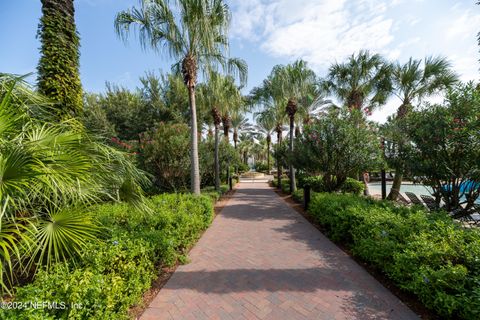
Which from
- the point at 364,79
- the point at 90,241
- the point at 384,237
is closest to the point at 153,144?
the point at 90,241

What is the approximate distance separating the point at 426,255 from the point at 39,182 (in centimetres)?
528

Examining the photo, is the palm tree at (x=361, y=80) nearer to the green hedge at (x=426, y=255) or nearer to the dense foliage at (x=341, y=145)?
A: the dense foliage at (x=341, y=145)

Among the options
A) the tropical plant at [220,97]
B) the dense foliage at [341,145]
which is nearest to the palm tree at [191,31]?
the tropical plant at [220,97]

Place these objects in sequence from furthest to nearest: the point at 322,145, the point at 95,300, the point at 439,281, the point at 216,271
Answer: the point at 322,145, the point at 216,271, the point at 439,281, the point at 95,300

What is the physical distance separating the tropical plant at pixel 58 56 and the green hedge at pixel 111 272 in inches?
117

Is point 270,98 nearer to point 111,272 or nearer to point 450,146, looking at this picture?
point 450,146

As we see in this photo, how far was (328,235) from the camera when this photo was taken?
6.07 m

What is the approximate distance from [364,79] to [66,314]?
51.5 ft

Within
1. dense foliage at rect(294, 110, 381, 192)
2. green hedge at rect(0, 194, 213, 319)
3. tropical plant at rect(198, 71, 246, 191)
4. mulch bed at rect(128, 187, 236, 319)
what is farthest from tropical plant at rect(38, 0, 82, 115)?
dense foliage at rect(294, 110, 381, 192)

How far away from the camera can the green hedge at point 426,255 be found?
2.47 meters

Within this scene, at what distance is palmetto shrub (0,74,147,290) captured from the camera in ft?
6.92

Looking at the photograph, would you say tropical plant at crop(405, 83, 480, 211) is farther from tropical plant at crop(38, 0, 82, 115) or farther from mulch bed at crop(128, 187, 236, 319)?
tropical plant at crop(38, 0, 82, 115)

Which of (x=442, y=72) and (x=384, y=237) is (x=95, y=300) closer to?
(x=384, y=237)

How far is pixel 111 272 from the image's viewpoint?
9.02ft
